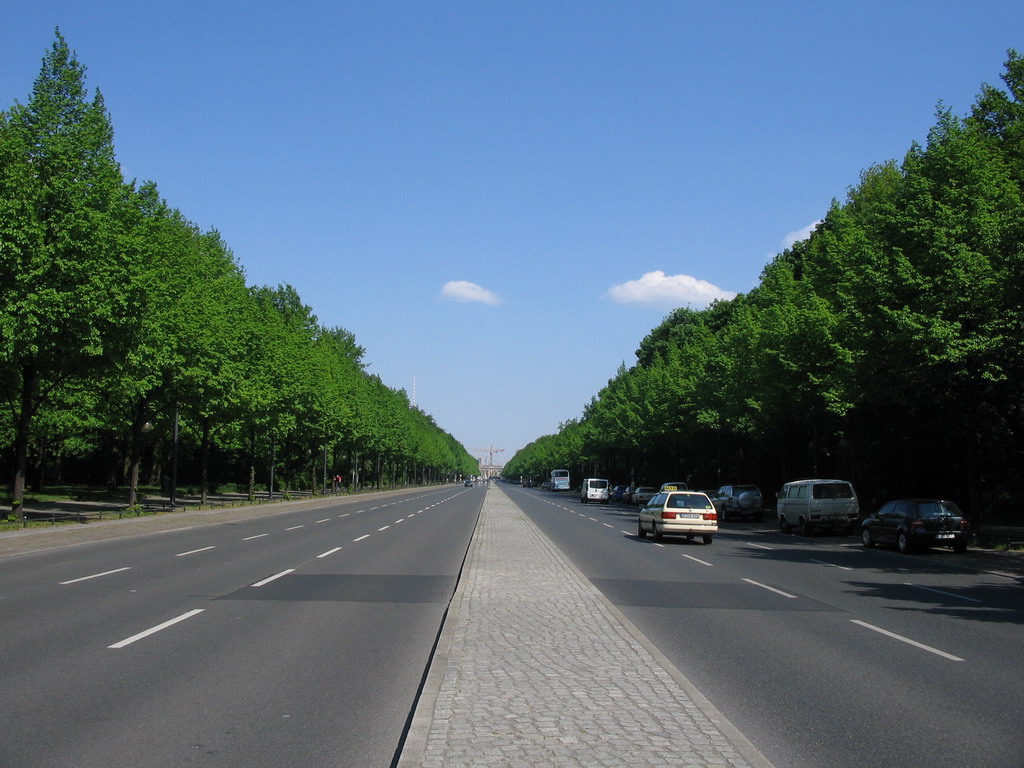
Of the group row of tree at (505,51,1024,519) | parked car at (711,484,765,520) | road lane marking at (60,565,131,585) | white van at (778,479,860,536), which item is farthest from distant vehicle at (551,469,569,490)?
road lane marking at (60,565,131,585)

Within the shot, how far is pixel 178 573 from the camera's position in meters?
16.3

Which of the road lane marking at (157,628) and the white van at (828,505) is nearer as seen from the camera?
the road lane marking at (157,628)

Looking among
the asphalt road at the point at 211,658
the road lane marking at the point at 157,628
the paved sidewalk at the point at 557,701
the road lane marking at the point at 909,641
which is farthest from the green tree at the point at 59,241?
the road lane marking at the point at 909,641

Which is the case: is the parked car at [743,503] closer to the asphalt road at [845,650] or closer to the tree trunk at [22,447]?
the asphalt road at [845,650]

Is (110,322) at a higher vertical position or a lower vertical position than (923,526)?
higher

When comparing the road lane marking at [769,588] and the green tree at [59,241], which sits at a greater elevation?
the green tree at [59,241]

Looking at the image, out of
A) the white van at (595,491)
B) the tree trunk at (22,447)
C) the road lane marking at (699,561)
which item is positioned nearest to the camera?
the road lane marking at (699,561)

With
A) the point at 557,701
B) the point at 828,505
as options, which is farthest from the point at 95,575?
the point at 828,505

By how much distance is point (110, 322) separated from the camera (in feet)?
90.0

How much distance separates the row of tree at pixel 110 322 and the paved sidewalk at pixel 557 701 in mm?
20110

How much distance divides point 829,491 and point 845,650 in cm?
2357

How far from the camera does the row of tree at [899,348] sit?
2503cm

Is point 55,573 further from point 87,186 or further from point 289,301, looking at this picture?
point 289,301

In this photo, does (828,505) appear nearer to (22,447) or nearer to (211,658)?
(22,447)
